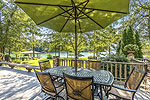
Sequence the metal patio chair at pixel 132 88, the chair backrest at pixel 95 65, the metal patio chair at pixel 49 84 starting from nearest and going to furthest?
1. the metal patio chair at pixel 132 88
2. the metal patio chair at pixel 49 84
3. the chair backrest at pixel 95 65

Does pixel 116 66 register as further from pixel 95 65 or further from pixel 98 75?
pixel 98 75

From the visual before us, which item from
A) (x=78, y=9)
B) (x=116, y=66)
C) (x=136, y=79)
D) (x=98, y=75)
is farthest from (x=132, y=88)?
(x=78, y=9)

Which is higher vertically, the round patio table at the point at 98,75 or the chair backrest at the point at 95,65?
the chair backrest at the point at 95,65

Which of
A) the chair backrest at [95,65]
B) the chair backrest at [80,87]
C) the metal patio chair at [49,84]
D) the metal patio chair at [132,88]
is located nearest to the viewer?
the chair backrest at [80,87]

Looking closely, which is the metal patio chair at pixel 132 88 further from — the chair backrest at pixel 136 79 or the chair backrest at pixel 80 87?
the chair backrest at pixel 80 87

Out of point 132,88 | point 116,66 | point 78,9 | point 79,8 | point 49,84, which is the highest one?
point 79,8

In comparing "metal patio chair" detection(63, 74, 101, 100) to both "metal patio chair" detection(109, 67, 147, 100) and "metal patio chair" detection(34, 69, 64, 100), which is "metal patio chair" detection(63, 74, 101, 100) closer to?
"metal patio chair" detection(34, 69, 64, 100)

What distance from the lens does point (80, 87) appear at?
150 centimetres

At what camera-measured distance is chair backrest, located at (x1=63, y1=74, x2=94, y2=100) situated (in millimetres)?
1422

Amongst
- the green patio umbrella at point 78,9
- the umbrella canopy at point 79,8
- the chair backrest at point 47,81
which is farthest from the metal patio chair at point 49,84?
the umbrella canopy at point 79,8

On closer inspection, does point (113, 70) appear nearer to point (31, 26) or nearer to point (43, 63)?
point (43, 63)

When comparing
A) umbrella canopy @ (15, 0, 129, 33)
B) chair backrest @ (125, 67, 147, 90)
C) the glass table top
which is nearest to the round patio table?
the glass table top

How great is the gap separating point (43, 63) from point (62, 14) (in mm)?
2099

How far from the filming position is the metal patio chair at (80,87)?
56.0 inches
